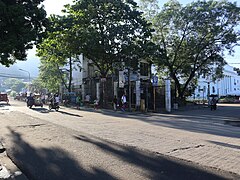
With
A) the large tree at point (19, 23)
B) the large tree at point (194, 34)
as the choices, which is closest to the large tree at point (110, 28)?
the large tree at point (194, 34)

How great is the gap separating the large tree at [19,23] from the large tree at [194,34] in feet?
65.1

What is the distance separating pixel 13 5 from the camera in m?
10.3

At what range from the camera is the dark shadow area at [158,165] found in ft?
18.3

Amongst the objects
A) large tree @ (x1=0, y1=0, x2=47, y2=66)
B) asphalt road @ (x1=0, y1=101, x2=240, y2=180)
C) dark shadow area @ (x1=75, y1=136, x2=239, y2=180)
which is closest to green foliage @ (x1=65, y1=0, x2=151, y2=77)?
large tree @ (x1=0, y1=0, x2=47, y2=66)

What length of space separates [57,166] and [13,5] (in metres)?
6.75

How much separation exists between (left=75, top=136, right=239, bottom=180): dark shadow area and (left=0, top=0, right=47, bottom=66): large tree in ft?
18.1

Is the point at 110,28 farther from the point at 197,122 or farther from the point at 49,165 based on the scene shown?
the point at 49,165

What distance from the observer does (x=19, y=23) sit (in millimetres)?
10625

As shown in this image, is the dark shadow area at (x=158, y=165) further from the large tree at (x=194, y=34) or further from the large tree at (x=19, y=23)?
the large tree at (x=194, y=34)

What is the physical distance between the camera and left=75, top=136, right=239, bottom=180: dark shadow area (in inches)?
219

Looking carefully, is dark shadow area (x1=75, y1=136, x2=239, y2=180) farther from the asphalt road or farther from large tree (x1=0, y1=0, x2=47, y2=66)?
large tree (x1=0, y1=0, x2=47, y2=66)

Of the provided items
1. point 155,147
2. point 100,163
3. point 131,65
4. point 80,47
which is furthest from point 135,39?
point 100,163

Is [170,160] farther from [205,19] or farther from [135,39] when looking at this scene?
[205,19]

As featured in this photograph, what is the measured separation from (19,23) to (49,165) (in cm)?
637
